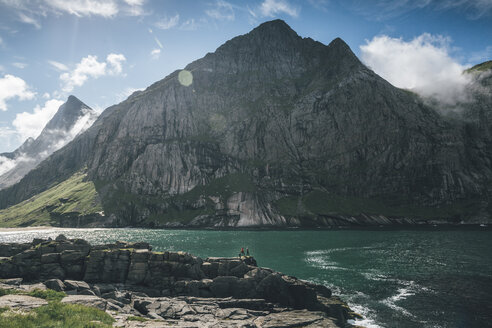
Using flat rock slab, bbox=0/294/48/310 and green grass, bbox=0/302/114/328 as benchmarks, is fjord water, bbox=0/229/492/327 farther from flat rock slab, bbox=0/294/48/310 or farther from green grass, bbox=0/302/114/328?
flat rock slab, bbox=0/294/48/310

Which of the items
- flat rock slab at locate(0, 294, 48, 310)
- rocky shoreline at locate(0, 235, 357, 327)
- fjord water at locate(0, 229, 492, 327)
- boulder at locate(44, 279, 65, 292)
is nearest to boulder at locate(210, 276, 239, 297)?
rocky shoreline at locate(0, 235, 357, 327)

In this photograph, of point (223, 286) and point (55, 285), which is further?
point (223, 286)

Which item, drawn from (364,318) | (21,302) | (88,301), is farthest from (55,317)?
(364,318)

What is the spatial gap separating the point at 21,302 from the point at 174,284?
21596 millimetres

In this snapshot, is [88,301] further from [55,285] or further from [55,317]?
[55,285]

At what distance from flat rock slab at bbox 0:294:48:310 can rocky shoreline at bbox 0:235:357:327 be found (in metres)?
8.53

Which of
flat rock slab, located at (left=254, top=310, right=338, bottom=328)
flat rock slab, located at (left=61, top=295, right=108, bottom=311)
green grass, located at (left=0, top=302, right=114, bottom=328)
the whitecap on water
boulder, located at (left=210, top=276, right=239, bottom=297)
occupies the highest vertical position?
green grass, located at (left=0, top=302, right=114, bottom=328)

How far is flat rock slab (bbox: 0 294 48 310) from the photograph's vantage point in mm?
19655

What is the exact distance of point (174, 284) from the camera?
3991 centimetres

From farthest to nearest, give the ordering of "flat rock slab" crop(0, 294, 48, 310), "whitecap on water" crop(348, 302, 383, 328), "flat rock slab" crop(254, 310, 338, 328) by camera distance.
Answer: "whitecap on water" crop(348, 302, 383, 328)
"flat rock slab" crop(254, 310, 338, 328)
"flat rock slab" crop(0, 294, 48, 310)

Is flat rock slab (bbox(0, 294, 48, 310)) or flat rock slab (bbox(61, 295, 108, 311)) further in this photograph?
flat rock slab (bbox(61, 295, 108, 311))

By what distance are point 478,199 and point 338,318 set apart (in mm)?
202256

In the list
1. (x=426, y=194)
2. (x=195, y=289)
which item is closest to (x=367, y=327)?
(x=195, y=289)

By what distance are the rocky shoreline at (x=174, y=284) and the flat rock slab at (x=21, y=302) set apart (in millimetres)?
8532
